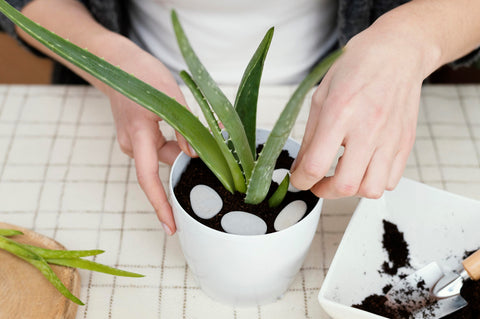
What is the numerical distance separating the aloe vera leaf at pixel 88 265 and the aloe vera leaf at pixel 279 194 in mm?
167

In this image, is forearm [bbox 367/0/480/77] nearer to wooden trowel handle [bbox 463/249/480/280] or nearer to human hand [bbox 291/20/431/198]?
human hand [bbox 291/20/431/198]

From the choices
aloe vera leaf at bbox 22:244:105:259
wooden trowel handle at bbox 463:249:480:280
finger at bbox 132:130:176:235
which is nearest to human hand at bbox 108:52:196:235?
finger at bbox 132:130:176:235

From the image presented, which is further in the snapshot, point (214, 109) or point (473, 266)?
point (473, 266)

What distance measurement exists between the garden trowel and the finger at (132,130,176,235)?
0.27 meters

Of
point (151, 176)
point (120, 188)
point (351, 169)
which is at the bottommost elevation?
point (120, 188)

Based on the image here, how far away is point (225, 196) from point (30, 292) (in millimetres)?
247

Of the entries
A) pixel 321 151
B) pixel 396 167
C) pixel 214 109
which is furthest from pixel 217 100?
pixel 396 167

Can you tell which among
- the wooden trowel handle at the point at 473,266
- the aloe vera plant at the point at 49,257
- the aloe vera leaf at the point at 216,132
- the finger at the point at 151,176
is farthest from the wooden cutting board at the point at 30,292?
the wooden trowel handle at the point at 473,266

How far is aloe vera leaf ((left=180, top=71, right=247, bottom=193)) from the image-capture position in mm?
465

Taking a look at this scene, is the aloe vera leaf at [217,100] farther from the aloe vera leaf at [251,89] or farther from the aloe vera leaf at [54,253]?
the aloe vera leaf at [54,253]

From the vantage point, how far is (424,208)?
0.64 meters

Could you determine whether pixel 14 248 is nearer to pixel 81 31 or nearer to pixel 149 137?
pixel 149 137

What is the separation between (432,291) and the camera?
0.60m

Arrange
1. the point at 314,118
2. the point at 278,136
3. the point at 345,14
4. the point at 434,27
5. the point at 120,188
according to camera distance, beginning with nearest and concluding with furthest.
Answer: the point at 278,136
the point at 314,118
the point at 434,27
the point at 120,188
the point at 345,14
